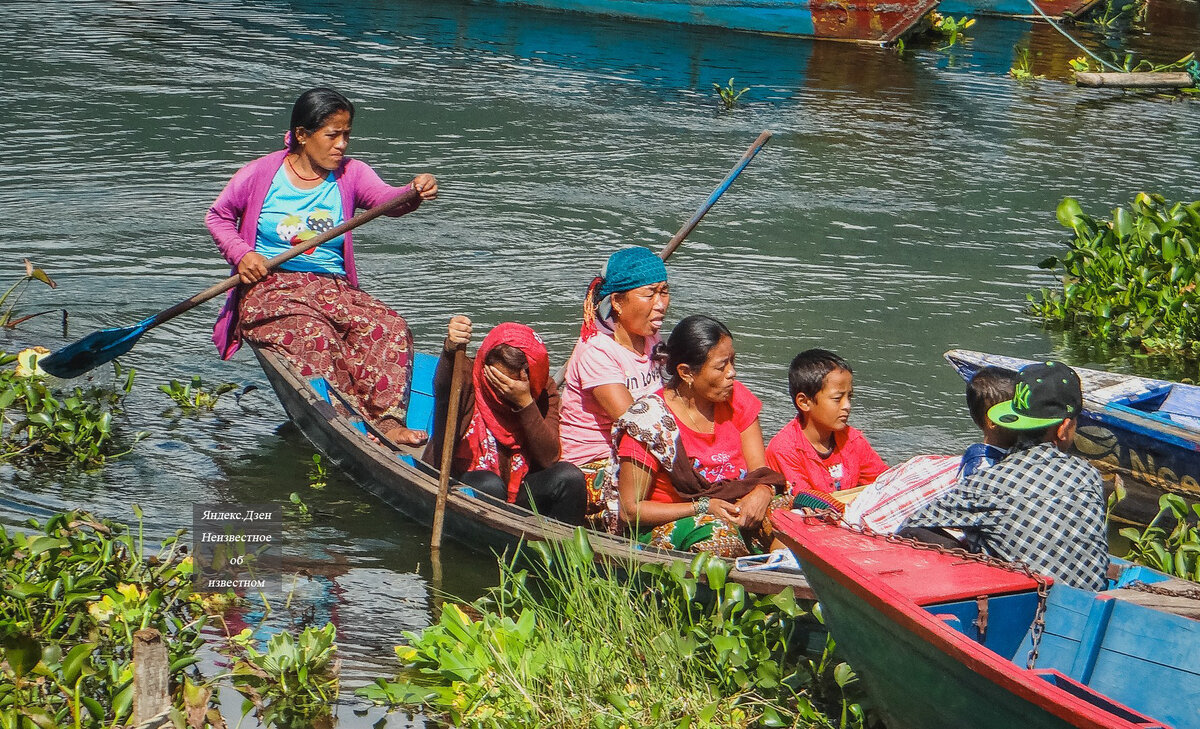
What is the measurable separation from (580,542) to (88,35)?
12337mm

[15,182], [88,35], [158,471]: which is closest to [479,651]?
[158,471]

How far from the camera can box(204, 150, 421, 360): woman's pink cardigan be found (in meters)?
5.35

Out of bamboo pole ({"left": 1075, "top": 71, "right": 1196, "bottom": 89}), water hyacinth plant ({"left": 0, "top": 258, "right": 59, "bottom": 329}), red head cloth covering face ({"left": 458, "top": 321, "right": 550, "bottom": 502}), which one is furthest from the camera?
bamboo pole ({"left": 1075, "top": 71, "right": 1196, "bottom": 89})

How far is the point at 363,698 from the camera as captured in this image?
381 cm

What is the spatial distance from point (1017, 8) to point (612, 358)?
54.2 ft

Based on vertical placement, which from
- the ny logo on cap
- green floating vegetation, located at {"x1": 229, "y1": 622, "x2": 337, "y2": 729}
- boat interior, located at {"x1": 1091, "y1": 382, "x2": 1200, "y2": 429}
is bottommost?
green floating vegetation, located at {"x1": 229, "y1": 622, "x2": 337, "y2": 729}

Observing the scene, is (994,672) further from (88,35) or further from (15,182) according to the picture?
(88,35)

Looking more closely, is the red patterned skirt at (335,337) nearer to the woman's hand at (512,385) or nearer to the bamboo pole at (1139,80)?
the woman's hand at (512,385)

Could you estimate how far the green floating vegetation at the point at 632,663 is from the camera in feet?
11.2

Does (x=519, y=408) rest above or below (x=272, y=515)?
above

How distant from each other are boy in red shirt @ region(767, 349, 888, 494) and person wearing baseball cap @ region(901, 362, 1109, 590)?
2.98 ft

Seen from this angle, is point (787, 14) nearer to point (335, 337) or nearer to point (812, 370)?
point (335, 337)

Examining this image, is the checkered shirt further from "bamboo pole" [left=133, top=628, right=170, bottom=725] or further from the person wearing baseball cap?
"bamboo pole" [left=133, top=628, right=170, bottom=725]

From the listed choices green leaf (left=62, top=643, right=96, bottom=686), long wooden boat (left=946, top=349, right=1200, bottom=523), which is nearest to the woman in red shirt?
long wooden boat (left=946, top=349, right=1200, bottom=523)
